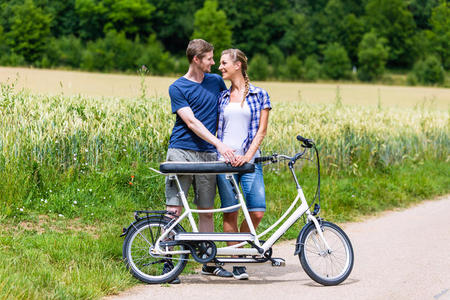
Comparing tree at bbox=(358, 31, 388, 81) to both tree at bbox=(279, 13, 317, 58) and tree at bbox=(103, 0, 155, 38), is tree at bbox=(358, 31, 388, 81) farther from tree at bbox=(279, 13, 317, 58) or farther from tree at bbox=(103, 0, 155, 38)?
tree at bbox=(103, 0, 155, 38)

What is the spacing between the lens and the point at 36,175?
815 cm

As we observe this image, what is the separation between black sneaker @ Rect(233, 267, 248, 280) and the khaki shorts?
0.62 metres

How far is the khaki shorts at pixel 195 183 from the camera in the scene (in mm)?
5695

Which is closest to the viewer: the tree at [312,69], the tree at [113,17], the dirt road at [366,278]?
the dirt road at [366,278]

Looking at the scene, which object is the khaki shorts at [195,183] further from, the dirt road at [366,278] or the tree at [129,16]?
the tree at [129,16]

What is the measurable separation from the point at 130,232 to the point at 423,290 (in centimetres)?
261

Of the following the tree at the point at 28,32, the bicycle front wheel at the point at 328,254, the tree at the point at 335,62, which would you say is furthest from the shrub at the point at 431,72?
the bicycle front wheel at the point at 328,254

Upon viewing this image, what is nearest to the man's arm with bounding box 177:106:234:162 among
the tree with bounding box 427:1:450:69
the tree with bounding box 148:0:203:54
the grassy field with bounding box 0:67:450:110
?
the grassy field with bounding box 0:67:450:110

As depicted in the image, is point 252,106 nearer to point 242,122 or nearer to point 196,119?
point 242,122

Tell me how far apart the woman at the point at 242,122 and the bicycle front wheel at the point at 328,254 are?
53 centimetres

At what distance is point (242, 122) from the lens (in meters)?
5.71

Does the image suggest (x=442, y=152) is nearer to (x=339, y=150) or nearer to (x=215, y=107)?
(x=339, y=150)

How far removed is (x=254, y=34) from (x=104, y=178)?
82636mm

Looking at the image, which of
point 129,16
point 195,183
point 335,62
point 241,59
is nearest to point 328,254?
point 195,183
